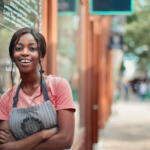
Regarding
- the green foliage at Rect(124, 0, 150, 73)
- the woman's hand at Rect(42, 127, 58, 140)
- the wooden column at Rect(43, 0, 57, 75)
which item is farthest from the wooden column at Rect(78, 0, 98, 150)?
the green foliage at Rect(124, 0, 150, 73)

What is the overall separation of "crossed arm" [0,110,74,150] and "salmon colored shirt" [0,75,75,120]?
5cm

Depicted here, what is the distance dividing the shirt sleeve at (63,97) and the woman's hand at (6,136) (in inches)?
12.4

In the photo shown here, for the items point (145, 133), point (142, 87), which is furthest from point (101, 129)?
point (142, 87)

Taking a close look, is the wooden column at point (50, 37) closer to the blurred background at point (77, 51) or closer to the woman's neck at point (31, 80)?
the blurred background at point (77, 51)

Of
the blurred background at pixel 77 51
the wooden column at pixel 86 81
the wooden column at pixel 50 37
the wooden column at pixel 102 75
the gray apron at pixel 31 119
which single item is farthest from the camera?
the wooden column at pixel 102 75

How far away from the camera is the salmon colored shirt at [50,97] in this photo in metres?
1.76

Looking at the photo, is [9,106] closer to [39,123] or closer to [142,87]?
[39,123]

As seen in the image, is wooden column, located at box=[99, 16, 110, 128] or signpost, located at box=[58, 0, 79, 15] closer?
signpost, located at box=[58, 0, 79, 15]

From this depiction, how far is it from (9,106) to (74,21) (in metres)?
4.62

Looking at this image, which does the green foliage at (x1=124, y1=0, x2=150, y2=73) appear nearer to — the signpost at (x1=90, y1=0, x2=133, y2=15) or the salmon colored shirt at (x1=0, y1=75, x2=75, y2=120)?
the signpost at (x1=90, y1=0, x2=133, y2=15)

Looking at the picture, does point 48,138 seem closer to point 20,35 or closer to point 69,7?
point 20,35

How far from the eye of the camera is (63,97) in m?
1.79

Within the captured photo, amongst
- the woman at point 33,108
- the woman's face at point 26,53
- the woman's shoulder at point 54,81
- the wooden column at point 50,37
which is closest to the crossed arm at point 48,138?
the woman at point 33,108

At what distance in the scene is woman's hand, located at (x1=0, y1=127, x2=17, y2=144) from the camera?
1755 mm
